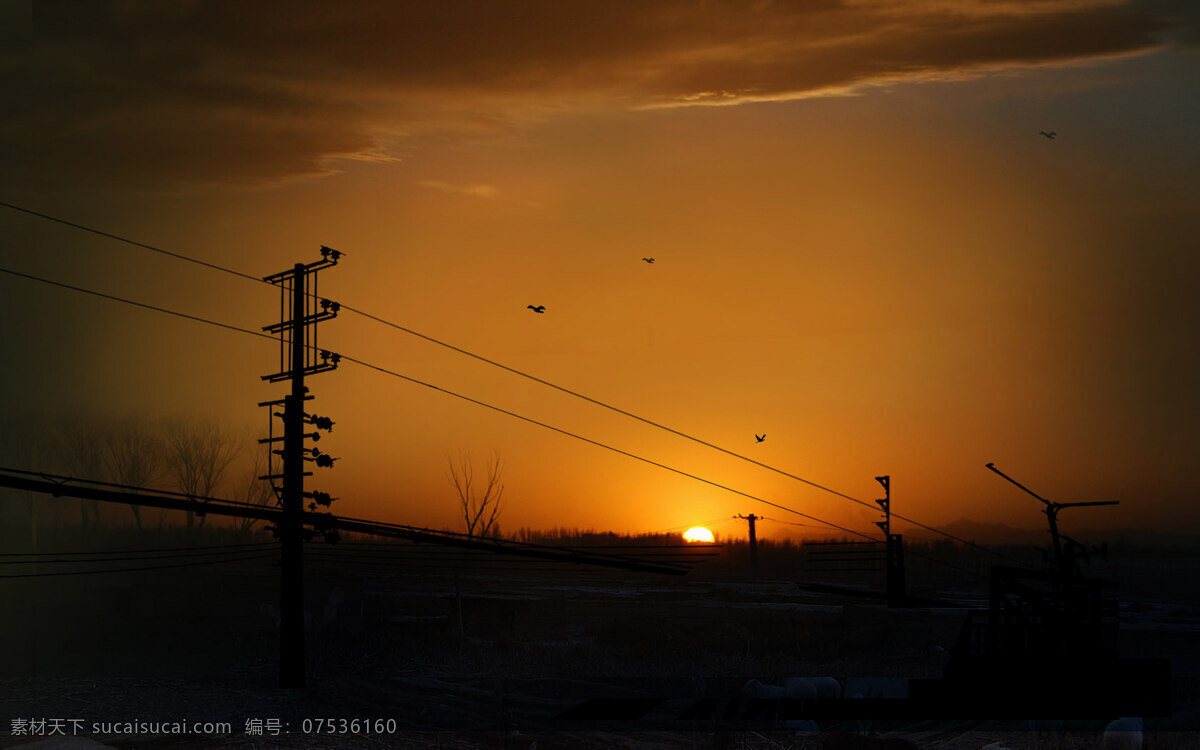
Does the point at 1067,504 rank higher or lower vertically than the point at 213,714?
higher

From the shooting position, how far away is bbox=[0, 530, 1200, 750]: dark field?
88.1 ft

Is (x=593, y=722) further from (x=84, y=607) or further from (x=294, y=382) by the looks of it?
(x=84, y=607)

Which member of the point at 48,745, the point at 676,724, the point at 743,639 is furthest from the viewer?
the point at 743,639

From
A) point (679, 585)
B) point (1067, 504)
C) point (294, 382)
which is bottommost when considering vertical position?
point (679, 585)

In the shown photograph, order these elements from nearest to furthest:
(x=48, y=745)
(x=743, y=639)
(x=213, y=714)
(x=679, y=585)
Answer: (x=48, y=745), (x=213, y=714), (x=743, y=639), (x=679, y=585)

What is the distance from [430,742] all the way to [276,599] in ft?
163

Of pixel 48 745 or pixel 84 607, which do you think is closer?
pixel 48 745

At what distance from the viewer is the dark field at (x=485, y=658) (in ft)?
88.1

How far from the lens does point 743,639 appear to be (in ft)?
173

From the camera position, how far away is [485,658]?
45.5 m

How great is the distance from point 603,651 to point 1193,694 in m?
24.1

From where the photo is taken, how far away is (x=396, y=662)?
44188 millimetres

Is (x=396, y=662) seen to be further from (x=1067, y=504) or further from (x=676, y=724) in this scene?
(x=1067, y=504)

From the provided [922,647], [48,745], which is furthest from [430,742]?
[922,647]
